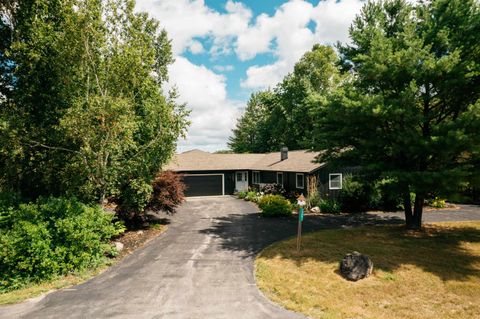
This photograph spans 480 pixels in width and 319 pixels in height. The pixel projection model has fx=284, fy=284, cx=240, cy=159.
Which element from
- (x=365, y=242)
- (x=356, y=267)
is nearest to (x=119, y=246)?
(x=356, y=267)

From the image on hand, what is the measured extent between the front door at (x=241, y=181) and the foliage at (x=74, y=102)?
20.0 metres

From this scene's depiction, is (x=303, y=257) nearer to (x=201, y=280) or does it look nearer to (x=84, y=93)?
(x=201, y=280)

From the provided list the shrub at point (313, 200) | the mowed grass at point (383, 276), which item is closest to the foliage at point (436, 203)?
the mowed grass at point (383, 276)

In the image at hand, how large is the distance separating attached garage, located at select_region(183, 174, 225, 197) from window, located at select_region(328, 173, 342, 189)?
1366 centimetres

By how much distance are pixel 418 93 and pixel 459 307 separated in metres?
9.14

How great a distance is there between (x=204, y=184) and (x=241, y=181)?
4560 millimetres

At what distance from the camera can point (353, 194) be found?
21812mm

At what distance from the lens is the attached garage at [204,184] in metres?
32.0

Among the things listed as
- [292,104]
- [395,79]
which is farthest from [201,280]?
[292,104]

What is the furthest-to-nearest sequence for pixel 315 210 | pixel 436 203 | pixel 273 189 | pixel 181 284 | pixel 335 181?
pixel 273 189, pixel 335 181, pixel 436 203, pixel 315 210, pixel 181 284

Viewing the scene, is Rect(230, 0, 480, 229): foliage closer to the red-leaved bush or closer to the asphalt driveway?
the asphalt driveway

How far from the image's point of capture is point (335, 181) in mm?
23469

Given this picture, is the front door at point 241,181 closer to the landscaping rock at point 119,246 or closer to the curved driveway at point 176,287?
the curved driveway at point 176,287

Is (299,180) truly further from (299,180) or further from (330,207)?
(330,207)
